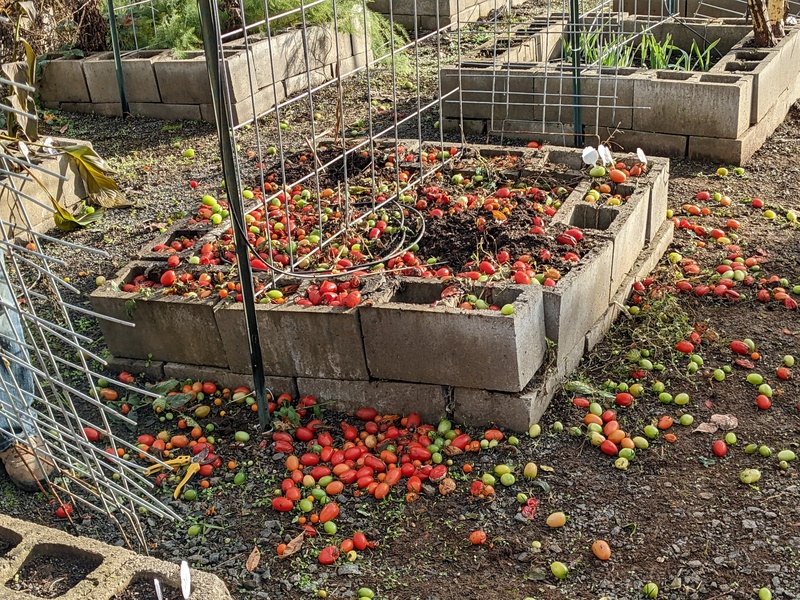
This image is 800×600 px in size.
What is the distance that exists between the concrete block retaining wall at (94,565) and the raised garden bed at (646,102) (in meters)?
4.39

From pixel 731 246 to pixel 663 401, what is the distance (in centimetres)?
163

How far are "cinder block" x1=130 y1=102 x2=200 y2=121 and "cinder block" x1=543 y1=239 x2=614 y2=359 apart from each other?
4.55m

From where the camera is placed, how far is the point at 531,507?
11.9 feet

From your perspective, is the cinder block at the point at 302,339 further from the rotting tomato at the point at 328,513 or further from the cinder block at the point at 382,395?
the rotting tomato at the point at 328,513

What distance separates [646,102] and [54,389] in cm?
491

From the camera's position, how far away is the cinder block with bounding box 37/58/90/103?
817 cm

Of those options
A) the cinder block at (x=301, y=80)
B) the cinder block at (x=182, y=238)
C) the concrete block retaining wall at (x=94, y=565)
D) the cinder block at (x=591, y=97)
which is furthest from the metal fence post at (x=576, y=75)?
the concrete block retaining wall at (x=94, y=565)

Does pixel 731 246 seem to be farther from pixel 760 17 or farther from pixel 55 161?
pixel 55 161

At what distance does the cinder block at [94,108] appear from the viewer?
26.9 feet

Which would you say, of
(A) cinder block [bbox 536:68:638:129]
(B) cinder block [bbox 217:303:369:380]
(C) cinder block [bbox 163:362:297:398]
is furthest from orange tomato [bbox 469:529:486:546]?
(A) cinder block [bbox 536:68:638:129]

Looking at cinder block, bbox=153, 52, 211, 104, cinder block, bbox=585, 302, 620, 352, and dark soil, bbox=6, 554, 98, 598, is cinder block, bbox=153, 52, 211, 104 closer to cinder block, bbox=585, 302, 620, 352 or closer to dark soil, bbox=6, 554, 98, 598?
cinder block, bbox=585, 302, 620, 352

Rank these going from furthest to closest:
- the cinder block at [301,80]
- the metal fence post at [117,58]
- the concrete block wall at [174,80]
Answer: the cinder block at [301,80]
the concrete block wall at [174,80]
the metal fence post at [117,58]

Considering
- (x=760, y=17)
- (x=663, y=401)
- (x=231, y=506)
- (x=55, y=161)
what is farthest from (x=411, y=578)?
(x=760, y=17)

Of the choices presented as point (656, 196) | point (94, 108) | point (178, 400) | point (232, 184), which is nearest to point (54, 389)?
point (232, 184)
